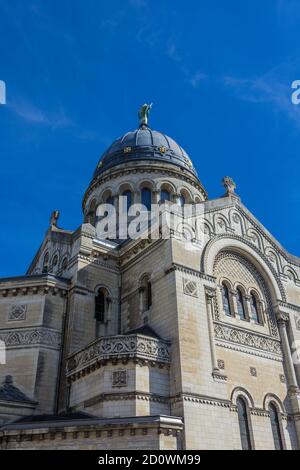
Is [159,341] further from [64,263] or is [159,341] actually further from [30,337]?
[64,263]

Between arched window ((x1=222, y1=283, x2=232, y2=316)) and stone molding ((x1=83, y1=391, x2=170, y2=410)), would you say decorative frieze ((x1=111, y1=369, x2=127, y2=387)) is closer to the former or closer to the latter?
stone molding ((x1=83, y1=391, x2=170, y2=410))

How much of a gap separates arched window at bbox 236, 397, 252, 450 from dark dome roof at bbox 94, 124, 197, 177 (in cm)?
2159

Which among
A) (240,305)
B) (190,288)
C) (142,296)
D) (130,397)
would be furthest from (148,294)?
(130,397)

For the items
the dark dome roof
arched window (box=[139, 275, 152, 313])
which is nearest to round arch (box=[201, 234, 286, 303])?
arched window (box=[139, 275, 152, 313])

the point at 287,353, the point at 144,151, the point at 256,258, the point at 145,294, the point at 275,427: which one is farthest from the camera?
the point at 144,151

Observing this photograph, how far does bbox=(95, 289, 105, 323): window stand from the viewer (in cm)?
2361

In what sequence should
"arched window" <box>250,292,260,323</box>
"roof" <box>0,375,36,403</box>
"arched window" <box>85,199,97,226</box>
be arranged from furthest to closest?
"arched window" <box>85,199,97,226</box>
"arched window" <box>250,292,260,323</box>
"roof" <box>0,375,36,403</box>

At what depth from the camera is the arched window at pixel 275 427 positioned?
2089cm

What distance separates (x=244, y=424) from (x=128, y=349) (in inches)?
253

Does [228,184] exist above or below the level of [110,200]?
below

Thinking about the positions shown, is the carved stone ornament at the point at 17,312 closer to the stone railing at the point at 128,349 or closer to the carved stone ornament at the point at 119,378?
the stone railing at the point at 128,349

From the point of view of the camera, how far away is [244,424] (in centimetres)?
2011

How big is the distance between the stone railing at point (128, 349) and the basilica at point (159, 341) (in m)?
0.04

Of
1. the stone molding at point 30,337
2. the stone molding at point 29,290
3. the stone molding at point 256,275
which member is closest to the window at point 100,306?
the stone molding at point 29,290
